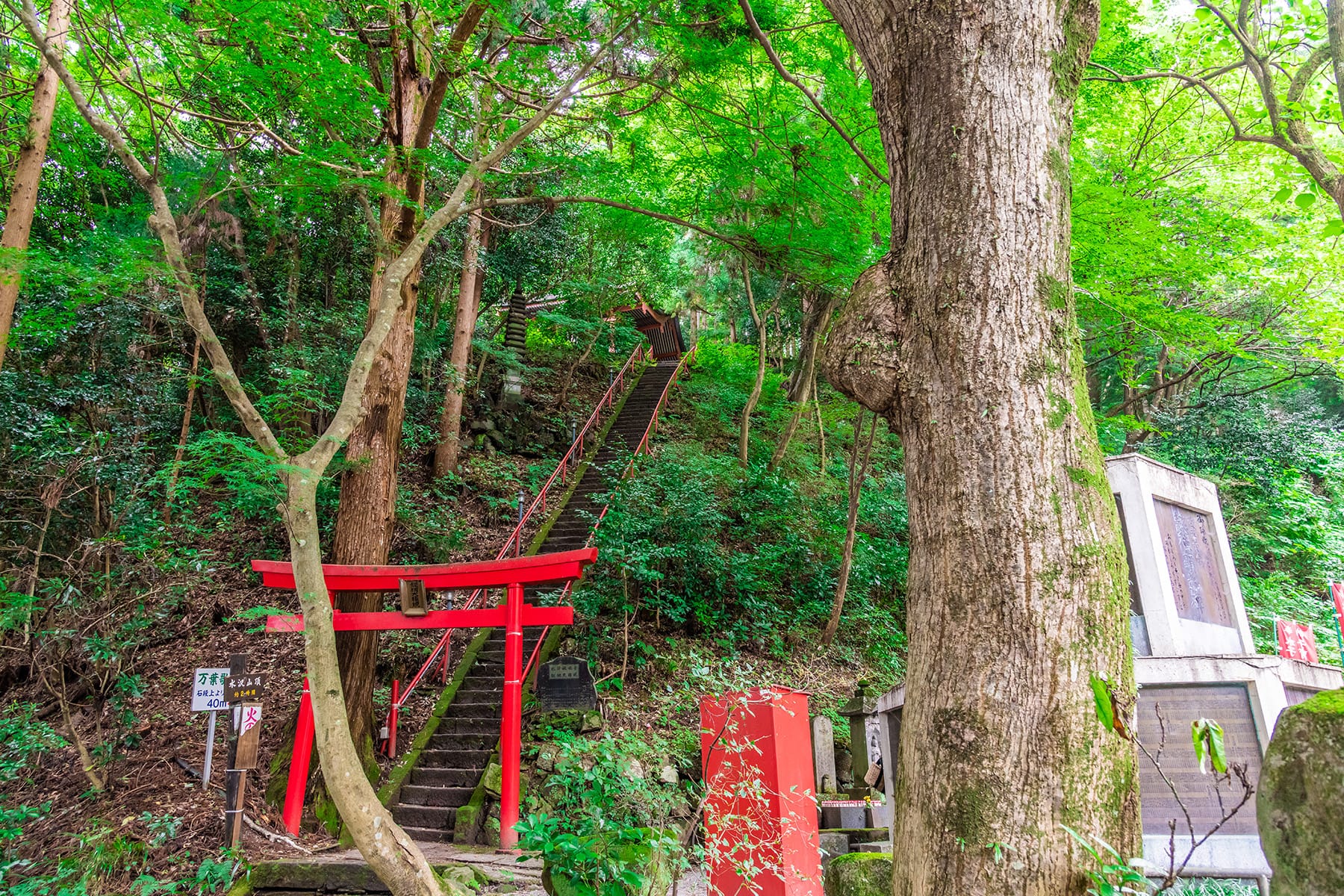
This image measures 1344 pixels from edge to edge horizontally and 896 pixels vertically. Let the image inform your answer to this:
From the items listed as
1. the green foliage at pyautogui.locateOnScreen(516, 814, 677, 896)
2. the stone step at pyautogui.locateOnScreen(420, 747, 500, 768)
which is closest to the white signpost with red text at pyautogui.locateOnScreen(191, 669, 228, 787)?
the stone step at pyautogui.locateOnScreen(420, 747, 500, 768)

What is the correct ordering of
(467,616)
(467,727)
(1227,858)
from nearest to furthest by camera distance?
(1227,858) → (467,616) → (467,727)

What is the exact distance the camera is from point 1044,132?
2521 millimetres

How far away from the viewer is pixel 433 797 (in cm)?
709

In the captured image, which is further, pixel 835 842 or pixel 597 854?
pixel 835 842

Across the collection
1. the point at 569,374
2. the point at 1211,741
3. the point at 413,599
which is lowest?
the point at 1211,741

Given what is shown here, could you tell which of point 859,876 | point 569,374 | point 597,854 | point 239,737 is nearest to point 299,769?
point 239,737

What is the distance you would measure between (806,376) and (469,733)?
10591mm

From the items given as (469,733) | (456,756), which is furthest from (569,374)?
(456,756)

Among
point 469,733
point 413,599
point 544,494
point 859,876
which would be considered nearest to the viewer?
point 859,876

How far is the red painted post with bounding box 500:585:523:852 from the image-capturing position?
6.16m

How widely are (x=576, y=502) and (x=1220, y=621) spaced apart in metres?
8.77

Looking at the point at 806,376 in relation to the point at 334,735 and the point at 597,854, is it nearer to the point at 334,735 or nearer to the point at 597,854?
the point at 334,735

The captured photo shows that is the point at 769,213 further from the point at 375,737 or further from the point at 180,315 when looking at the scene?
the point at 180,315

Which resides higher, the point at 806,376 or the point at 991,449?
the point at 806,376
